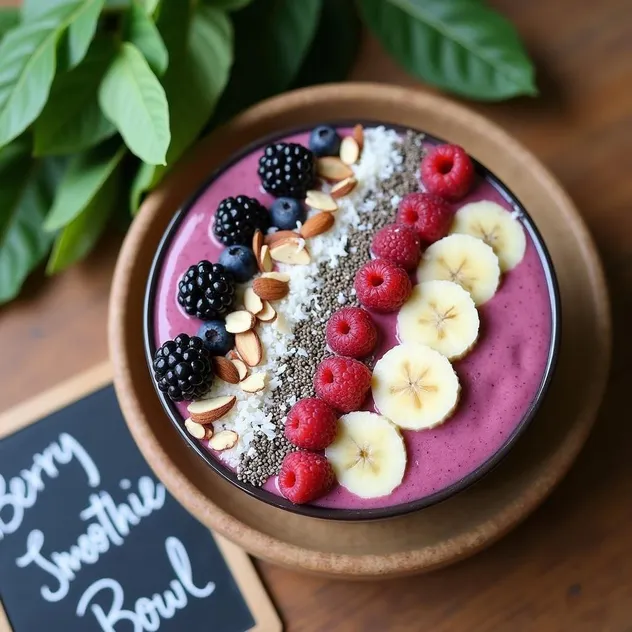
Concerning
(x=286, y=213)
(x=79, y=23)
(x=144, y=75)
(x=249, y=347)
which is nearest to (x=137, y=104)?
(x=144, y=75)

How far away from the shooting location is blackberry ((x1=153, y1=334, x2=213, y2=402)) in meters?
0.87

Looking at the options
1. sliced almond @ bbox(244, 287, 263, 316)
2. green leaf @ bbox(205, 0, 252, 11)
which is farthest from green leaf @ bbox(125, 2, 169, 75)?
sliced almond @ bbox(244, 287, 263, 316)

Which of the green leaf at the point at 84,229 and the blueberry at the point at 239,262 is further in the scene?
the green leaf at the point at 84,229

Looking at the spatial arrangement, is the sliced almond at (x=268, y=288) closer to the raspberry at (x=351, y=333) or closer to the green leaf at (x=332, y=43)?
the raspberry at (x=351, y=333)

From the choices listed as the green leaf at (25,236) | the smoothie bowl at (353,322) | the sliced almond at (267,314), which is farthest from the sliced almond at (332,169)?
the green leaf at (25,236)

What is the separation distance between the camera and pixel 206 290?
0.91 metres

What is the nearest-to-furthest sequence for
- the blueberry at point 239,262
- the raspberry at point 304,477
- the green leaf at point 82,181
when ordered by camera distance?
the raspberry at point 304,477
the blueberry at point 239,262
the green leaf at point 82,181

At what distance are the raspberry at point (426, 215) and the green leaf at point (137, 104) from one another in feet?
1.05

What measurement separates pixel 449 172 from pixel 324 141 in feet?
0.58

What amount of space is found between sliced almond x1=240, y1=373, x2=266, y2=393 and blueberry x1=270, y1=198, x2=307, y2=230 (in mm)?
210

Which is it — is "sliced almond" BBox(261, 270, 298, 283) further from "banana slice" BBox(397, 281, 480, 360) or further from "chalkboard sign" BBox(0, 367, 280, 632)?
"chalkboard sign" BBox(0, 367, 280, 632)

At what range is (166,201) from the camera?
42.3 inches

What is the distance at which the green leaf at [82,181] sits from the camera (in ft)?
3.46

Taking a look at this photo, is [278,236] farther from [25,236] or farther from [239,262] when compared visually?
[25,236]
